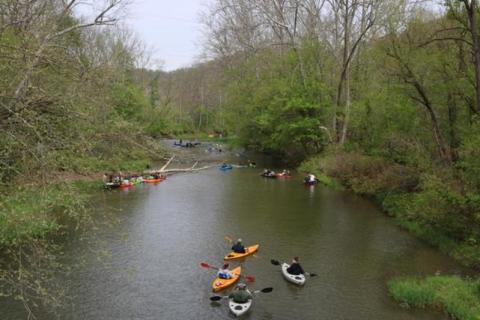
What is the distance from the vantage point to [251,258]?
16500 millimetres

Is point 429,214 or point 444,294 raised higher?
point 429,214

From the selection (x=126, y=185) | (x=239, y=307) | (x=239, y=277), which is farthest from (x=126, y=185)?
(x=239, y=307)

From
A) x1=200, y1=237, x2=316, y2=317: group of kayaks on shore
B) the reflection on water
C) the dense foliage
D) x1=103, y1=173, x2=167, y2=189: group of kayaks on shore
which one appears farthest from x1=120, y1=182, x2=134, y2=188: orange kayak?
the dense foliage

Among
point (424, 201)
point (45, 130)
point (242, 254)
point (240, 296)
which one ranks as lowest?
point (242, 254)

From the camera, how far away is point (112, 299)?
13.0 metres

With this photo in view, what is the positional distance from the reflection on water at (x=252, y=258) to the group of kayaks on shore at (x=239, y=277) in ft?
0.76

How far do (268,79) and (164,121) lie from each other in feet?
52.9

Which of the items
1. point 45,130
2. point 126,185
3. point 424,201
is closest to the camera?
point 45,130

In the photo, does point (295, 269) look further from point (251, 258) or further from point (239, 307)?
point (239, 307)

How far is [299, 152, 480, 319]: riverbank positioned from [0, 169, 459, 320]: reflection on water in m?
0.52

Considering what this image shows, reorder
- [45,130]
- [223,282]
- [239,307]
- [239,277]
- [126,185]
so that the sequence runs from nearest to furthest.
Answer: [45,130] < [239,307] < [223,282] < [239,277] < [126,185]

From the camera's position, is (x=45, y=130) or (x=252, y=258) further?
(x=252, y=258)

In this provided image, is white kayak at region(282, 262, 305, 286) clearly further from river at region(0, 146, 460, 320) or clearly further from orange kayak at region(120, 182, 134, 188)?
orange kayak at region(120, 182, 134, 188)

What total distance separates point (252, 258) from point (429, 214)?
684 cm
